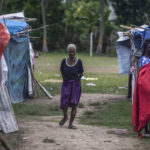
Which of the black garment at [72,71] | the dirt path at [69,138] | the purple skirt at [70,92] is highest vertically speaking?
the black garment at [72,71]

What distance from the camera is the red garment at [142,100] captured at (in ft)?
24.2

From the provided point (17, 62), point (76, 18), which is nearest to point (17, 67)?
point (17, 62)

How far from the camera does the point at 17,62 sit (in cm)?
1182

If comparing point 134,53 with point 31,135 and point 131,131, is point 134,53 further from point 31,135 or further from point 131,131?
point 31,135

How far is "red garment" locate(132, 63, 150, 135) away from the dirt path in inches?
12.3

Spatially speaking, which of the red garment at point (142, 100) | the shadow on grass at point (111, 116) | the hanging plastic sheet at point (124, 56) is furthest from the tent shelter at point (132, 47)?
the red garment at point (142, 100)

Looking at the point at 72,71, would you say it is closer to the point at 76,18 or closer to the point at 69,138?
the point at 69,138

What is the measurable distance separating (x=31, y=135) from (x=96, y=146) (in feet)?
3.85

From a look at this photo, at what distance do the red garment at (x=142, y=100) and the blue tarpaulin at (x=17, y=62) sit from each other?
14.2 feet

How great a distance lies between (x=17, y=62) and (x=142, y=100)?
5118 millimetres

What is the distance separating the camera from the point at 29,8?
122 ft

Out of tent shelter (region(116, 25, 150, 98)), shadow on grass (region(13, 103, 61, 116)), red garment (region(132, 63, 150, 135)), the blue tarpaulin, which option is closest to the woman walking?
red garment (region(132, 63, 150, 135))

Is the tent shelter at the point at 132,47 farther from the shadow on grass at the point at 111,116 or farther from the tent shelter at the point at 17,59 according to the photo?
the tent shelter at the point at 17,59

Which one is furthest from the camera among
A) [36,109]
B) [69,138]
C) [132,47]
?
[132,47]
